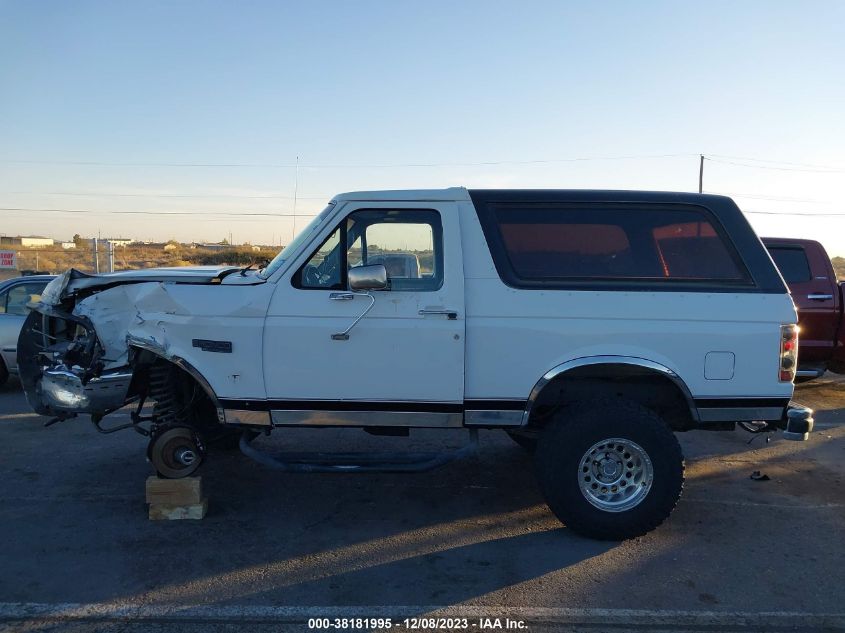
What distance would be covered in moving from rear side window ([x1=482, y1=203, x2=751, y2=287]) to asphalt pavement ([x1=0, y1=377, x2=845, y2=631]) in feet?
5.90

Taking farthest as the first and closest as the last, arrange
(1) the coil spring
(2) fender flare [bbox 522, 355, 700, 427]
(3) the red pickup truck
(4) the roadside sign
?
1. (4) the roadside sign
2. (3) the red pickup truck
3. (1) the coil spring
4. (2) fender flare [bbox 522, 355, 700, 427]

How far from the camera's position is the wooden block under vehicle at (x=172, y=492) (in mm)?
4746

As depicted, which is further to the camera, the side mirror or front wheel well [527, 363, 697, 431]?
front wheel well [527, 363, 697, 431]

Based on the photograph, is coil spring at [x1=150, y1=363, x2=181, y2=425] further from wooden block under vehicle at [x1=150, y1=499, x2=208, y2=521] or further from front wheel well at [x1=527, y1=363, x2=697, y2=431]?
front wheel well at [x1=527, y1=363, x2=697, y2=431]

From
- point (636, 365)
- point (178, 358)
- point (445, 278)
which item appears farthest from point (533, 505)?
point (178, 358)

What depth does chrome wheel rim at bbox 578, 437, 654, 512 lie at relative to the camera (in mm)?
4504

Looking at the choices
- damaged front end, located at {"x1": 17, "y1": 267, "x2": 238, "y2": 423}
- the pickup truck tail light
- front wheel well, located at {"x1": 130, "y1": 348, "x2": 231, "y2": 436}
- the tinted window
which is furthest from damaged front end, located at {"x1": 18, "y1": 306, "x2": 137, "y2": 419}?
the tinted window

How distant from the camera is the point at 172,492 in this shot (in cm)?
476

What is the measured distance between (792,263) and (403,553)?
6.80 metres

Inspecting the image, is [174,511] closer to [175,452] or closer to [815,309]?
[175,452]

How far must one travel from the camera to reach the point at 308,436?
6977mm

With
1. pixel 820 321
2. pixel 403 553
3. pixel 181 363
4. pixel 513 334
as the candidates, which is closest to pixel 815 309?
pixel 820 321

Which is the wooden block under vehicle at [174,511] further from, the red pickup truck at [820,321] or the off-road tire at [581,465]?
the red pickup truck at [820,321]

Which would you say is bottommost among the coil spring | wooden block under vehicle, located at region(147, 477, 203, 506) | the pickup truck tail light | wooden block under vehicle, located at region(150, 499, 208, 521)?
wooden block under vehicle, located at region(150, 499, 208, 521)
